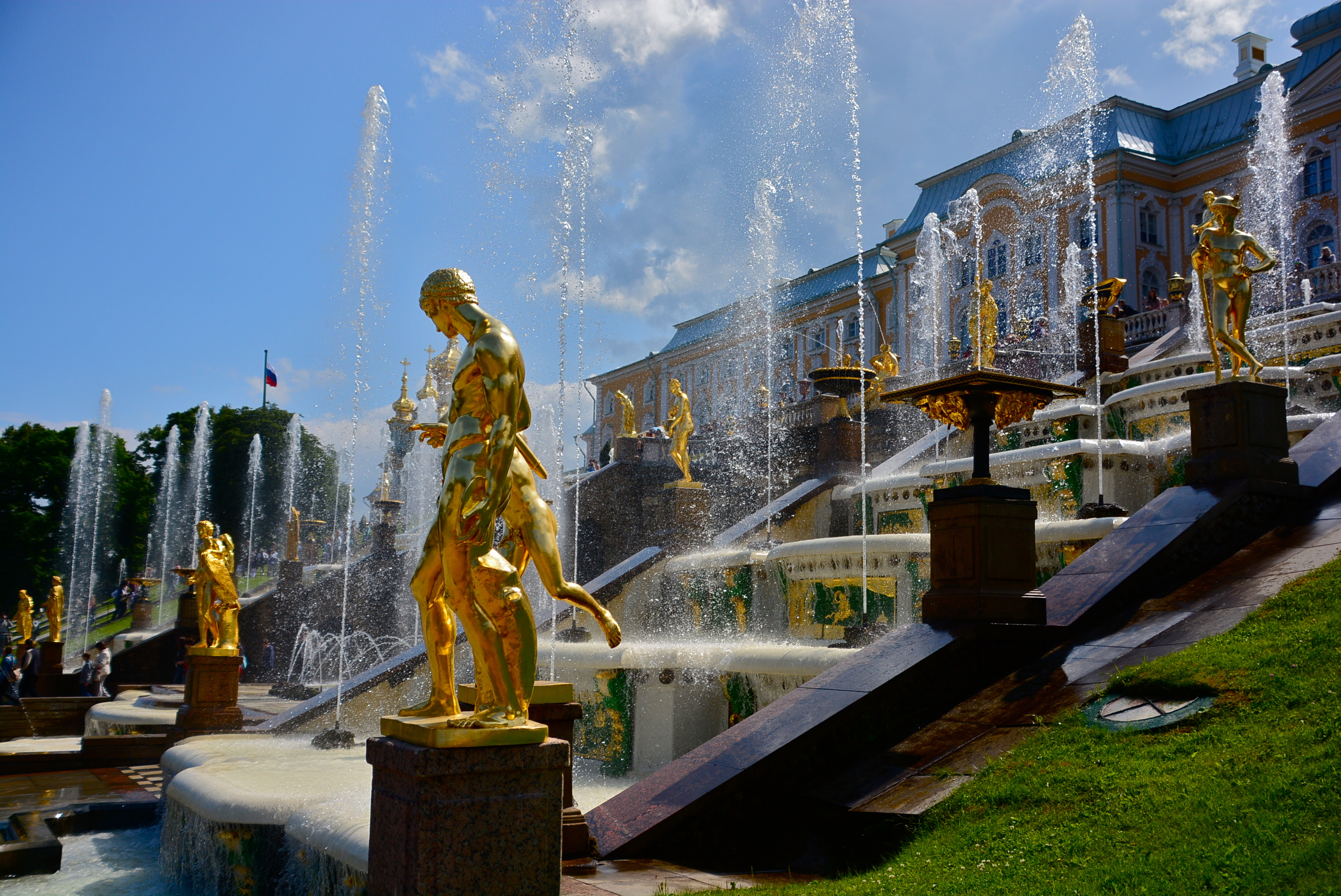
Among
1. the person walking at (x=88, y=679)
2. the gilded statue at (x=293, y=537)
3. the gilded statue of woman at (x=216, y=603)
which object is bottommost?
the person walking at (x=88, y=679)

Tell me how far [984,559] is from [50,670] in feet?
71.1

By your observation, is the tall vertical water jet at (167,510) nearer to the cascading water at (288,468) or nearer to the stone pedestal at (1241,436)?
the cascading water at (288,468)

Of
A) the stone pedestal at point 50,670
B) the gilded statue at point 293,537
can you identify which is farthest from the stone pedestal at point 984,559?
the gilded statue at point 293,537

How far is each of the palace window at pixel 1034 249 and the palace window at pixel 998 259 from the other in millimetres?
1058

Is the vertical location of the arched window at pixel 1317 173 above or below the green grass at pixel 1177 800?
above

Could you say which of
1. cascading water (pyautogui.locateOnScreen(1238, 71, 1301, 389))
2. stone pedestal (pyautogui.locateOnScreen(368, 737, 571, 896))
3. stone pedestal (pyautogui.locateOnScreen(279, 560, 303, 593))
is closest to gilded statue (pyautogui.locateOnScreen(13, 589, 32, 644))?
stone pedestal (pyautogui.locateOnScreen(279, 560, 303, 593))

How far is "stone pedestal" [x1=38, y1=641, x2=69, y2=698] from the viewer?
851 inches

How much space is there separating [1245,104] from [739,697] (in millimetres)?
36484

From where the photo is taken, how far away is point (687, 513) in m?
21.8

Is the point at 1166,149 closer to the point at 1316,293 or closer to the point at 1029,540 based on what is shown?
the point at 1316,293

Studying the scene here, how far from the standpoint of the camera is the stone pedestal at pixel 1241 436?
8.60 m

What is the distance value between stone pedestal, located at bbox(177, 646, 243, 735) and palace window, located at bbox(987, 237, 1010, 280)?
3682cm

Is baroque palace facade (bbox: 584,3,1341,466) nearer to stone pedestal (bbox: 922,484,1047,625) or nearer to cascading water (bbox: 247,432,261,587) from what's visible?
stone pedestal (bbox: 922,484,1047,625)

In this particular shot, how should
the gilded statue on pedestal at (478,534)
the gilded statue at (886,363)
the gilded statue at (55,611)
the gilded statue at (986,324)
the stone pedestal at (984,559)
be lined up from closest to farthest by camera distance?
the gilded statue on pedestal at (478,534) → the stone pedestal at (984,559) → the gilded statue at (986,324) → the gilded statue at (55,611) → the gilded statue at (886,363)
